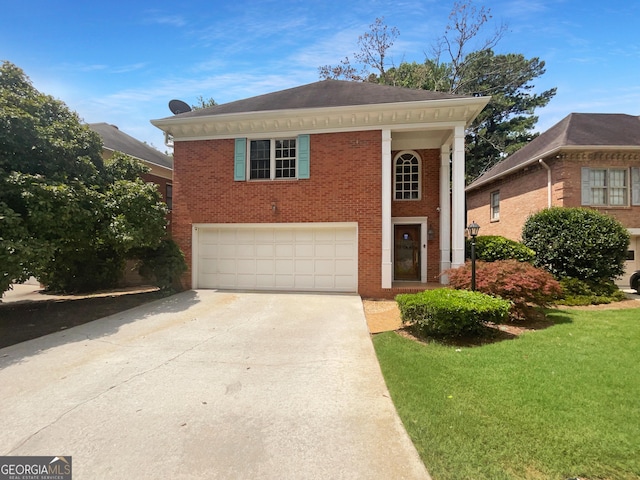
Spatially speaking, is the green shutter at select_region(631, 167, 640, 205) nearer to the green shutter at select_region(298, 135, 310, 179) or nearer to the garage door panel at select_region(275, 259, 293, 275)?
the green shutter at select_region(298, 135, 310, 179)

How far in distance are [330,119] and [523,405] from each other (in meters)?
8.50

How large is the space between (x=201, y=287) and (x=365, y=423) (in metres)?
8.66

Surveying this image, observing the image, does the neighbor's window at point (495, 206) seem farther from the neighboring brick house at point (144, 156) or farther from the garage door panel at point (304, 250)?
the neighboring brick house at point (144, 156)

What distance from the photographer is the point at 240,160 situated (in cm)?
1007

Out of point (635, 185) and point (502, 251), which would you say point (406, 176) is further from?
point (635, 185)

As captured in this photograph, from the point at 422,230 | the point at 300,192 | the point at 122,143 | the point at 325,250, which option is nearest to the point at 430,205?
the point at 422,230

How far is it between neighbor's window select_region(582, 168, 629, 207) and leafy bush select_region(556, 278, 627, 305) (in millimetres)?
3998

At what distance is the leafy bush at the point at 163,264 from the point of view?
9.27 m

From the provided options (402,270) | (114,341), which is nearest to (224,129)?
(114,341)

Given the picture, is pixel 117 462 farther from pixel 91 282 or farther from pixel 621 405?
pixel 91 282

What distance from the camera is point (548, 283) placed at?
6.65 metres

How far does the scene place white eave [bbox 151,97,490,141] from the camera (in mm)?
8875

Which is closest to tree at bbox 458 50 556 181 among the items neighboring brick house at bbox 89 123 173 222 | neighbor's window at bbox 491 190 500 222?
neighbor's window at bbox 491 190 500 222

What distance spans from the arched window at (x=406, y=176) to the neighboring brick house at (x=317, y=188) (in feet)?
0.24
